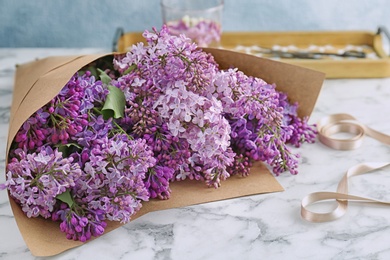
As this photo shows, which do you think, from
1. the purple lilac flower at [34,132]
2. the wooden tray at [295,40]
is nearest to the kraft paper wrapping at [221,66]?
the purple lilac flower at [34,132]

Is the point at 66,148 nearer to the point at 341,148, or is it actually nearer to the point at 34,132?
the point at 34,132

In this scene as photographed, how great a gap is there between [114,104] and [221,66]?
0.25m

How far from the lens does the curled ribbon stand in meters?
1.12

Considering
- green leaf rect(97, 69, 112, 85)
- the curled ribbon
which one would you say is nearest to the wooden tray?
the curled ribbon

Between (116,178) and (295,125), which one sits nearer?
(116,178)

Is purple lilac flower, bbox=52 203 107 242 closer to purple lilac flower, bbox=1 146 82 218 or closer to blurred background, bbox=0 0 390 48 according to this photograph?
purple lilac flower, bbox=1 146 82 218

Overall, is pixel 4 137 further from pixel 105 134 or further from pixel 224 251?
pixel 224 251

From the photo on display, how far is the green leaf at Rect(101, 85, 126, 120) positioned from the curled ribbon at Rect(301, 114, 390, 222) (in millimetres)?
349

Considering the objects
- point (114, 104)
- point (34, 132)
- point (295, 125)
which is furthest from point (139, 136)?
point (295, 125)

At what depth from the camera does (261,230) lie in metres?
1.10

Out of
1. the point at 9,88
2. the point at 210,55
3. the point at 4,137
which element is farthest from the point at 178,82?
the point at 9,88

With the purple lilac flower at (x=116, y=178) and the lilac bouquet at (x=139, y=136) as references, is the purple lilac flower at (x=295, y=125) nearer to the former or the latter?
the lilac bouquet at (x=139, y=136)

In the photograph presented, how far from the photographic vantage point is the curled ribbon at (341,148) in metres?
1.12

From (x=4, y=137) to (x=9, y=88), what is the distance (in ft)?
0.81
